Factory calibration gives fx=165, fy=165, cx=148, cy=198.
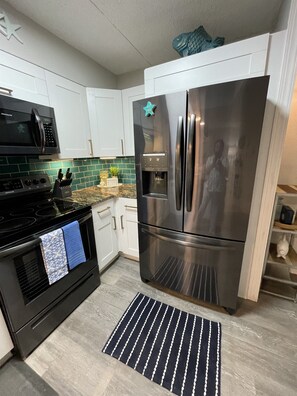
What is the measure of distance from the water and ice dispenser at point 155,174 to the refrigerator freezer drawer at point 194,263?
348mm

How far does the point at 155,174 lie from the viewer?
1.50 meters

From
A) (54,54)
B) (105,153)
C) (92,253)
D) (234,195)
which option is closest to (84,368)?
(92,253)

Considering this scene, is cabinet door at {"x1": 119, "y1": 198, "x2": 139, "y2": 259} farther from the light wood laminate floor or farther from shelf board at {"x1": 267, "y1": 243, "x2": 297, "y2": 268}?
shelf board at {"x1": 267, "y1": 243, "x2": 297, "y2": 268}

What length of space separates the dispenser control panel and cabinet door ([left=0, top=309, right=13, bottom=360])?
1.44 m

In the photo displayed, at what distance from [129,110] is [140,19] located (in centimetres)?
79

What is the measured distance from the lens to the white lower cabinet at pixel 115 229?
184cm

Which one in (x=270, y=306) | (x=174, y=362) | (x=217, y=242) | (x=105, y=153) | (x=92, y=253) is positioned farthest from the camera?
(x=105, y=153)

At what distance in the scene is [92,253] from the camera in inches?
66.6

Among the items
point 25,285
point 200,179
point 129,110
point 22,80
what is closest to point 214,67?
point 200,179

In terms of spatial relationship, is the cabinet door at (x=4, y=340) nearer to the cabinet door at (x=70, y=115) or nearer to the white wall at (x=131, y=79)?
the cabinet door at (x=70, y=115)

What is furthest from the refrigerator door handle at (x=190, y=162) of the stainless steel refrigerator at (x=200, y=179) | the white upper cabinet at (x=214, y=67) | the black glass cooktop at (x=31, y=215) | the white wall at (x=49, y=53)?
the white wall at (x=49, y=53)

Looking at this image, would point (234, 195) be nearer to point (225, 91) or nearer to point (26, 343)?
point (225, 91)

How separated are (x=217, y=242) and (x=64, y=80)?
207 cm

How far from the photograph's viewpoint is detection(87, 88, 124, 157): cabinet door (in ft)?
6.35
